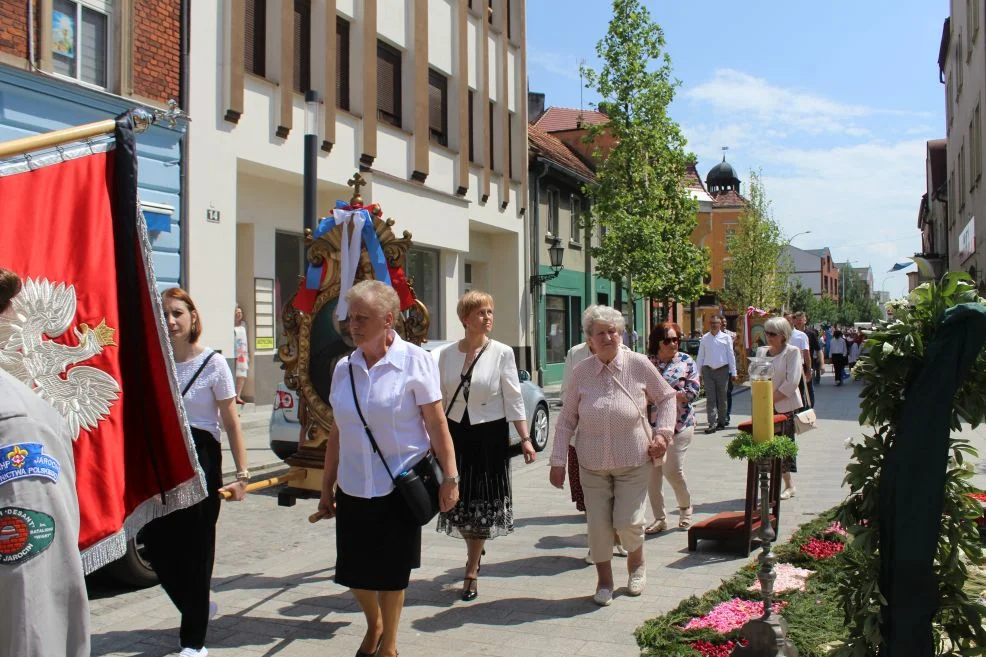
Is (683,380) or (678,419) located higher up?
(683,380)

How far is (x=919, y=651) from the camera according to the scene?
3.13 m

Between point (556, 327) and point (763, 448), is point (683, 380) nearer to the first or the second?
point (763, 448)

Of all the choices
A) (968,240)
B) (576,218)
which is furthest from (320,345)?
(576,218)

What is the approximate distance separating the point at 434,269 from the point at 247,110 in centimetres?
729

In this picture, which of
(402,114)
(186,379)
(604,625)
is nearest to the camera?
(186,379)

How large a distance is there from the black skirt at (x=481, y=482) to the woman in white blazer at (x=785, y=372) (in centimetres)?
333

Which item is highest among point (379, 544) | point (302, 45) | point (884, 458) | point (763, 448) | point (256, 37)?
point (302, 45)

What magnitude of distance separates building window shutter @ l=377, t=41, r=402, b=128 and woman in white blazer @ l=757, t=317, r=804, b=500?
12.4 meters

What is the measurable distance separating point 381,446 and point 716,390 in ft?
37.3

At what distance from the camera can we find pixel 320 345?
610 cm

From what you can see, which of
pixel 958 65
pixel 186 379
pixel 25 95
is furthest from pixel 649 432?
pixel 958 65

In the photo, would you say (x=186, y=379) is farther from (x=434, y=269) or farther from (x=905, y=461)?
(x=434, y=269)

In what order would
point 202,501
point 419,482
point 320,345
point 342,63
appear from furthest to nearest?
point 342,63
point 320,345
point 202,501
point 419,482

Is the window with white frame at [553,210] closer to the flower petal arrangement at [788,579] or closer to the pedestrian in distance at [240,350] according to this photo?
the pedestrian in distance at [240,350]
